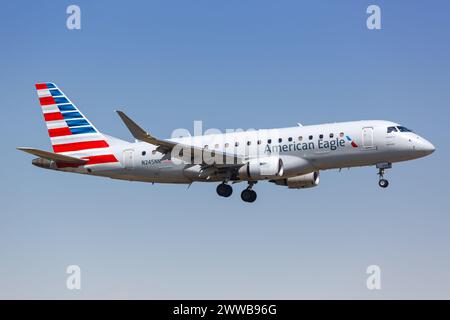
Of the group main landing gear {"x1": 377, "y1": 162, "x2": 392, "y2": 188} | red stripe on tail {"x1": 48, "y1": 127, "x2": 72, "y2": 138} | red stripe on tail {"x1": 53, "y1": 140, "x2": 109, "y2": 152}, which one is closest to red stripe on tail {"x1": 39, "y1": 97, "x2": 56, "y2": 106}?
red stripe on tail {"x1": 48, "y1": 127, "x2": 72, "y2": 138}

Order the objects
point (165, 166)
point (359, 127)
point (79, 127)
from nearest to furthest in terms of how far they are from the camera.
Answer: point (359, 127), point (165, 166), point (79, 127)

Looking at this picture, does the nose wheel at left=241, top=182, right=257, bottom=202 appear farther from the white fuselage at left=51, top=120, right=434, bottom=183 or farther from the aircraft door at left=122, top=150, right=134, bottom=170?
the aircraft door at left=122, top=150, right=134, bottom=170

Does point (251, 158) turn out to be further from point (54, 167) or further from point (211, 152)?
point (54, 167)

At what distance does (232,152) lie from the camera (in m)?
Answer: 53.6

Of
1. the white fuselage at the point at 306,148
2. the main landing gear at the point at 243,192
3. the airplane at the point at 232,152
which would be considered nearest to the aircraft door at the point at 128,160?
the airplane at the point at 232,152

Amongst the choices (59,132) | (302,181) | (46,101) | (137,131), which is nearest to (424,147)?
(302,181)

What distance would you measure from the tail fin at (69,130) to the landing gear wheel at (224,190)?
7.34m

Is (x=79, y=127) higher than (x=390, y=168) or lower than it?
higher

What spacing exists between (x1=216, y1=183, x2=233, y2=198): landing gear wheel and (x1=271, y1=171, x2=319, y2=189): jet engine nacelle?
4.04 meters

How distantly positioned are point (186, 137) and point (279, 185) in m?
6.95

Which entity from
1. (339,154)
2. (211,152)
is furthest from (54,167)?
(339,154)

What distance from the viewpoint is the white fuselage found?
5066 centimetres

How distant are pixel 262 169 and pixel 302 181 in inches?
209

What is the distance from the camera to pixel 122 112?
48.0 m
